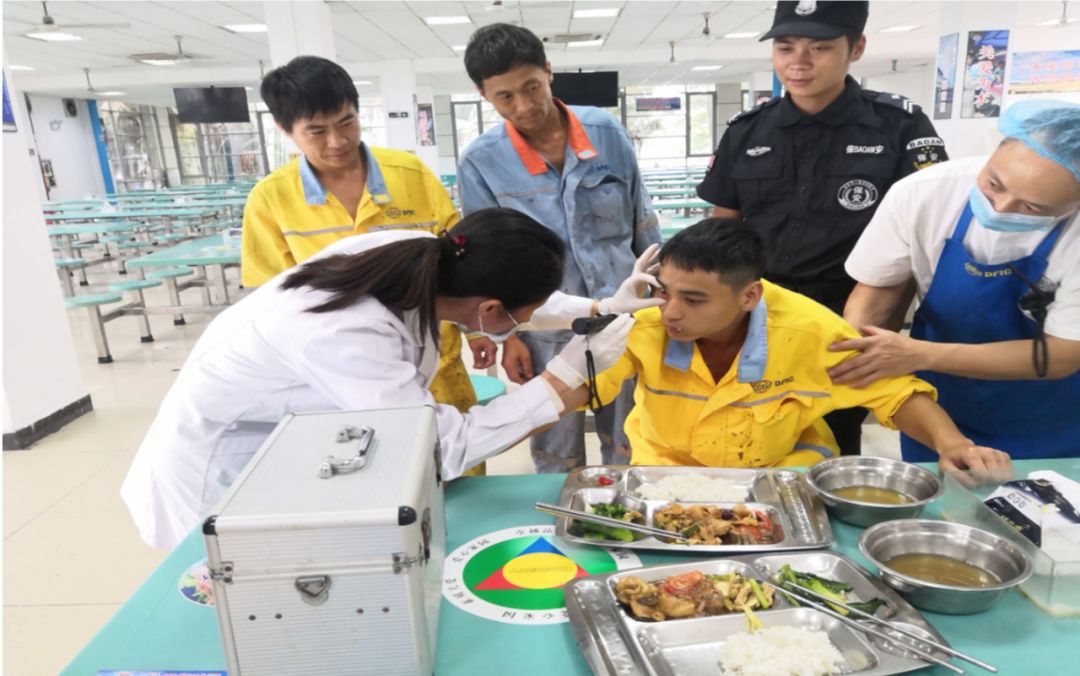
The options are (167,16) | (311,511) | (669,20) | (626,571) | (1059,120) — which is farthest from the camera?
(669,20)

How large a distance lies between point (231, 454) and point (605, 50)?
44.7ft

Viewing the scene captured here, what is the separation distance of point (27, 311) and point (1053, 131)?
4.42 metres

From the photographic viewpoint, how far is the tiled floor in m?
2.25

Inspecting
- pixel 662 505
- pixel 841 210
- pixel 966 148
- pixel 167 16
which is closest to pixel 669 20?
pixel 966 148

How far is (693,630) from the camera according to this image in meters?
1.03

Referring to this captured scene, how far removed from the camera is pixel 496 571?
3.94 ft

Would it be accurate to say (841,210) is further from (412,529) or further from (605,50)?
(605,50)

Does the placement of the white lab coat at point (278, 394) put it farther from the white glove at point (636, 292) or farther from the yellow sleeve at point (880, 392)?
the yellow sleeve at point (880, 392)

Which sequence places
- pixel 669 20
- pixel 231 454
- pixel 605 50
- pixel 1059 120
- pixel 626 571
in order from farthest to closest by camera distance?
1. pixel 605 50
2. pixel 669 20
3. pixel 231 454
4. pixel 1059 120
5. pixel 626 571

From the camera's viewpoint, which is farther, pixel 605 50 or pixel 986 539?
pixel 605 50

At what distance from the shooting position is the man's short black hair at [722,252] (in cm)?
168

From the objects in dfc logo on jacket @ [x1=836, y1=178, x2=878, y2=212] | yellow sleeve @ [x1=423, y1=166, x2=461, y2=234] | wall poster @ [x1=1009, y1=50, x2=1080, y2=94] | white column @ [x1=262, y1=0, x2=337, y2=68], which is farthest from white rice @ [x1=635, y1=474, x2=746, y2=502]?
wall poster @ [x1=1009, y1=50, x2=1080, y2=94]

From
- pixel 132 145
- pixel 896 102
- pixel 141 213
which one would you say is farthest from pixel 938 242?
pixel 132 145

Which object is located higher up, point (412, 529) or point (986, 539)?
point (412, 529)
